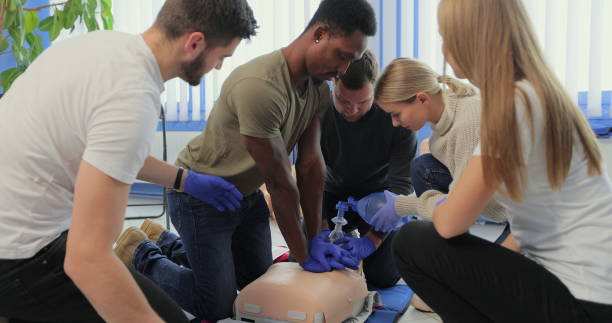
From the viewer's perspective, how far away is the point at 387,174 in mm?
2070

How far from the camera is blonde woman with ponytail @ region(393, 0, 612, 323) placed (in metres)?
0.93

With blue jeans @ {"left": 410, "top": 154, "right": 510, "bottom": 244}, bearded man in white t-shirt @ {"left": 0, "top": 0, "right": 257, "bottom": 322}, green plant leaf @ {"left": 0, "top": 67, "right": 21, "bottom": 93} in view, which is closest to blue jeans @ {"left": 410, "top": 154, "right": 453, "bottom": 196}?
blue jeans @ {"left": 410, "top": 154, "right": 510, "bottom": 244}

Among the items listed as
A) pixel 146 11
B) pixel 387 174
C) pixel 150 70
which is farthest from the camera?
pixel 146 11

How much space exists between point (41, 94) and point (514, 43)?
837mm

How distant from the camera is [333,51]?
1.48m

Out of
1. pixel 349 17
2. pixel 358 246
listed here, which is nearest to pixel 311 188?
pixel 358 246

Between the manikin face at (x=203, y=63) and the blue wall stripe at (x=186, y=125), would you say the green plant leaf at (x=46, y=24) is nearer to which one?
the blue wall stripe at (x=186, y=125)

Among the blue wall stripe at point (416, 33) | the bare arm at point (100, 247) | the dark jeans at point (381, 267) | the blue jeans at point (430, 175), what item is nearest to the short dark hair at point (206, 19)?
the bare arm at point (100, 247)

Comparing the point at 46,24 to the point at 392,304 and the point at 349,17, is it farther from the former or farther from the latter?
the point at 392,304

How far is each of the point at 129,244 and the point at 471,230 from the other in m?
1.99

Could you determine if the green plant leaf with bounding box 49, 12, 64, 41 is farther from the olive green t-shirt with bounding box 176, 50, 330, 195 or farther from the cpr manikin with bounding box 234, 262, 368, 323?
the cpr manikin with bounding box 234, 262, 368, 323

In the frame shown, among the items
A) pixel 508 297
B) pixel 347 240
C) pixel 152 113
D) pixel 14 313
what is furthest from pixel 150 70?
pixel 347 240

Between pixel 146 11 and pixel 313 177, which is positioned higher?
pixel 146 11

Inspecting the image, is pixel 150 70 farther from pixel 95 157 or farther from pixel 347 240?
pixel 347 240
